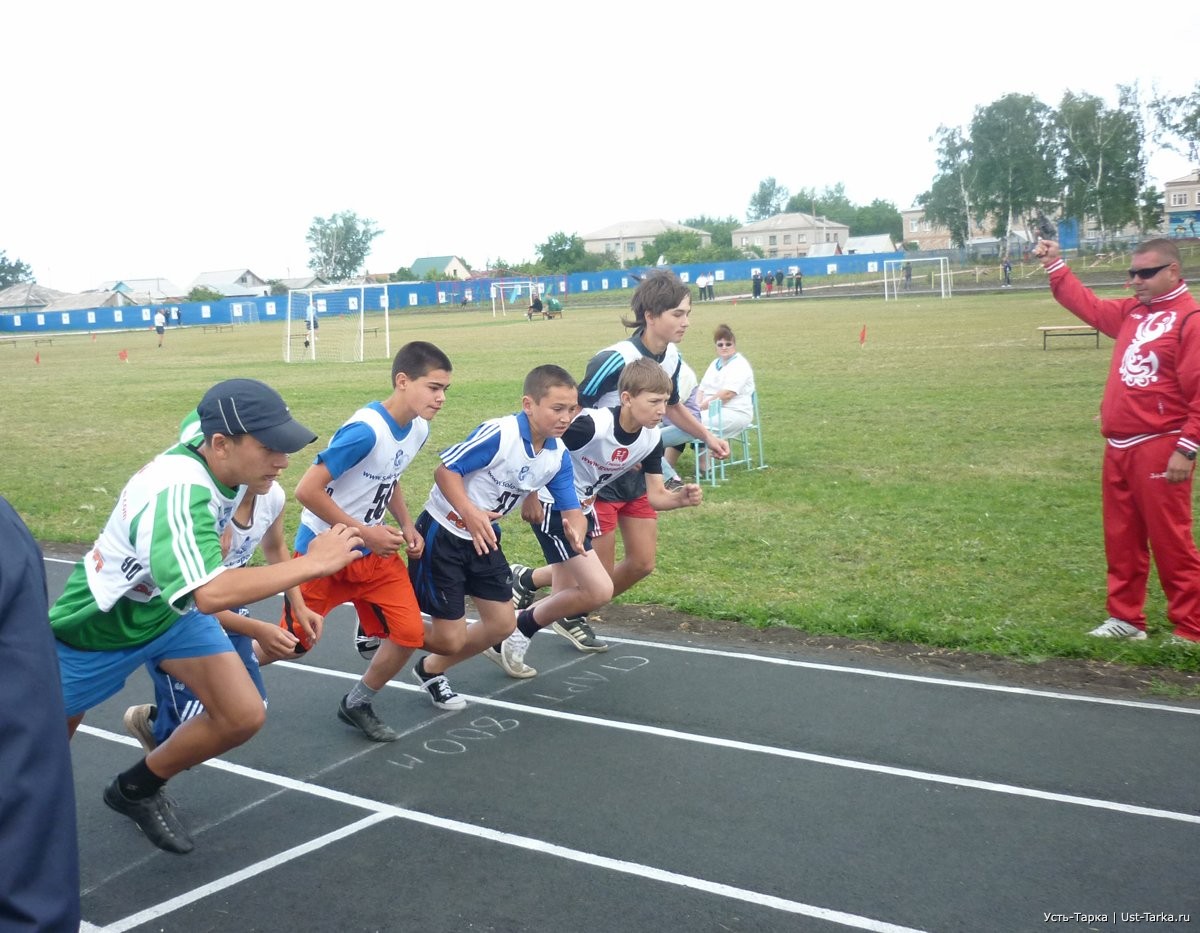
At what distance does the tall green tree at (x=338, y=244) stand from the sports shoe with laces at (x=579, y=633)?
13498 centimetres

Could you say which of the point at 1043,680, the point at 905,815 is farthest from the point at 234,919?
the point at 1043,680

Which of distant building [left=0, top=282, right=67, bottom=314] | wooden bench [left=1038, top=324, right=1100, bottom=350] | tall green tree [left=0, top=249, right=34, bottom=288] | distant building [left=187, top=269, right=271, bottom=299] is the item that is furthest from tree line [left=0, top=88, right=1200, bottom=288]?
tall green tree [left=0, top=249, right=34, bottom=288]

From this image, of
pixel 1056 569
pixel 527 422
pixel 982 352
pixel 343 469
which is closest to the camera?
pixel 343 469

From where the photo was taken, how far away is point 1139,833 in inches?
176

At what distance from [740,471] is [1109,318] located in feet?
20.9

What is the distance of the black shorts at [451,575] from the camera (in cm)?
598

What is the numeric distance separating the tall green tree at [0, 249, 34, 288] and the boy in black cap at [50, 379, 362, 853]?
15414 centimetres

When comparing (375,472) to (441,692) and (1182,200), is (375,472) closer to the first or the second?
(441,692)

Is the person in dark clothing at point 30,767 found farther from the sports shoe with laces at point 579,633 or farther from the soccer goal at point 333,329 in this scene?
the soccer goal at point 333,329

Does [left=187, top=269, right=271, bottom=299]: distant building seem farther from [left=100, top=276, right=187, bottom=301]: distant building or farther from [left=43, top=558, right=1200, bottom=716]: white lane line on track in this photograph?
[left=43, top=558, right=1200, bottom=716]: white lane line on track

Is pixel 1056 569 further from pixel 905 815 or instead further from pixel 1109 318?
pixel 905 815

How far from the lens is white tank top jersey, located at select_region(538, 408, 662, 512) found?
6.54 m

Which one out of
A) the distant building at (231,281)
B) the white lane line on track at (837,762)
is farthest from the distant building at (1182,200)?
the distant building at (231,281)

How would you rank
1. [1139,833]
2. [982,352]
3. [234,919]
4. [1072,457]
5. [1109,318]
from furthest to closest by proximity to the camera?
[982,352]
[1072,457]
[1109,318]
[1139,833]
[234,919]
